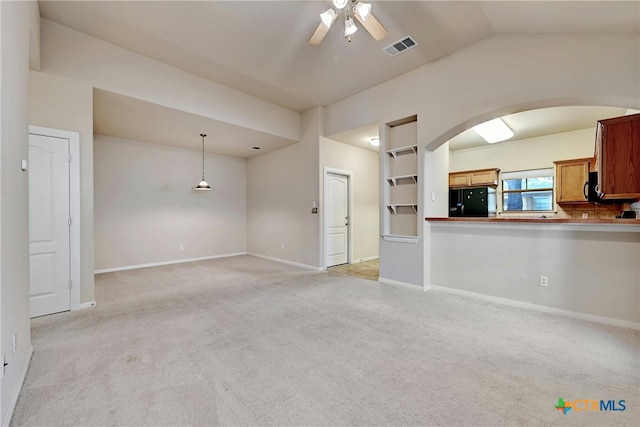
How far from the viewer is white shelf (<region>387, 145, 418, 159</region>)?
14.3 ft

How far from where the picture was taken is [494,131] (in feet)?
18.4

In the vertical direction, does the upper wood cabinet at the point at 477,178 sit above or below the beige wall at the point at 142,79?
below

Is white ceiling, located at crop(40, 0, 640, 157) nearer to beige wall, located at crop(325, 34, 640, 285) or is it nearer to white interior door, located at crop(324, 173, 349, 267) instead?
beige wall, located at crop(325, 34, 640, 285)

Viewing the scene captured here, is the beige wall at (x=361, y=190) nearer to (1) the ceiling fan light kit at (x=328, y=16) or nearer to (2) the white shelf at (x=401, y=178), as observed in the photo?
(2) the white shelf at (x=401, y=178)

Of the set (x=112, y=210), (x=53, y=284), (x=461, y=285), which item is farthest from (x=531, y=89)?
(x=112, y=210)

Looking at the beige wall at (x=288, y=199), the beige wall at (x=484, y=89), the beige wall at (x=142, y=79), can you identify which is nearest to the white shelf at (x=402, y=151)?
the beige wall at (x=484, y=89)

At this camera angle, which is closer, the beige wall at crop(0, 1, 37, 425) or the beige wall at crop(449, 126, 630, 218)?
the beige wall at crop(0, 1, 37, 425)

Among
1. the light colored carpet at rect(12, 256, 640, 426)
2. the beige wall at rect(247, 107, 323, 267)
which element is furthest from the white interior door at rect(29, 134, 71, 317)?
the beige wall at rect(247, 107, 323, 267)

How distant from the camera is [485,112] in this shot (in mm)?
3549

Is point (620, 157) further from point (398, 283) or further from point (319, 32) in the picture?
point (319, 32)

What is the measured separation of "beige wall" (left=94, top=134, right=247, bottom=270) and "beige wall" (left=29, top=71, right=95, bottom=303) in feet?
8.29

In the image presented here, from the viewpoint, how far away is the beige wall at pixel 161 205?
5.59 meters

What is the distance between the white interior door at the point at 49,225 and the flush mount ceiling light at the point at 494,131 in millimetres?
6357

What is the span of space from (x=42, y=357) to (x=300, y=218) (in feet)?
14.4
